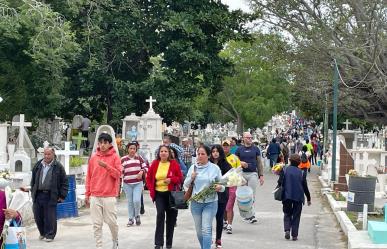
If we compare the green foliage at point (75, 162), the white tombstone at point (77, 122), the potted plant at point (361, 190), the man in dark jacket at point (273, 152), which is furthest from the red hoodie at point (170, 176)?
the white tombstone at point (77, 122)

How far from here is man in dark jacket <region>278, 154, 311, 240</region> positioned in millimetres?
11539

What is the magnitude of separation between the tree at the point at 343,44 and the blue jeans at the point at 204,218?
19.7 metres

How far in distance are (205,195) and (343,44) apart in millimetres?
22624

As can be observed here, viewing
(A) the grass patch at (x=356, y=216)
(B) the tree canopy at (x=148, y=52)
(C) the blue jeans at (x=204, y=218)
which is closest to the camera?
(C) the blue jeans at (x=204, y=218)

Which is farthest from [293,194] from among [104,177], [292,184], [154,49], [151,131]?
[154,49]

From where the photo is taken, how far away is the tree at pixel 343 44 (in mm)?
28688

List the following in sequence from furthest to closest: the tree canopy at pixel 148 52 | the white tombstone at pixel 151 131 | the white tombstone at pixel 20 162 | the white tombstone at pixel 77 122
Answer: the white tombstone at pixel 77 122 < the tree canopy at pixel 148 52 < the white tombstone at pixel 151 131 < the white tombstone at pixel 20 162

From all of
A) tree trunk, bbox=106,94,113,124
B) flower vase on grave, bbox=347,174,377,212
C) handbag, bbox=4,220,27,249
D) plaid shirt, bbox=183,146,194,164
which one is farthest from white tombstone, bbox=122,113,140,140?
handbag, bbox=4,220,27,249

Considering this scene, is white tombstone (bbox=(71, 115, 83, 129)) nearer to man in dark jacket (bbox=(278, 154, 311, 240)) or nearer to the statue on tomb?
the statue on tomb

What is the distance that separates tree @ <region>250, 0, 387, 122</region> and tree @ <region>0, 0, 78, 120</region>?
11480 mm

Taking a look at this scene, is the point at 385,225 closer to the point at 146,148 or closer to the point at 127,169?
the point at 127,169

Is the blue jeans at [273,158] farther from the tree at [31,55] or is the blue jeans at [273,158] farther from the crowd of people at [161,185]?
the crowd of people at [161,185]

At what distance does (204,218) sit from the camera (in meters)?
9.28

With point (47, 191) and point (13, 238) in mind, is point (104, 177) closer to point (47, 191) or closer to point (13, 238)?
point (47, 191)
